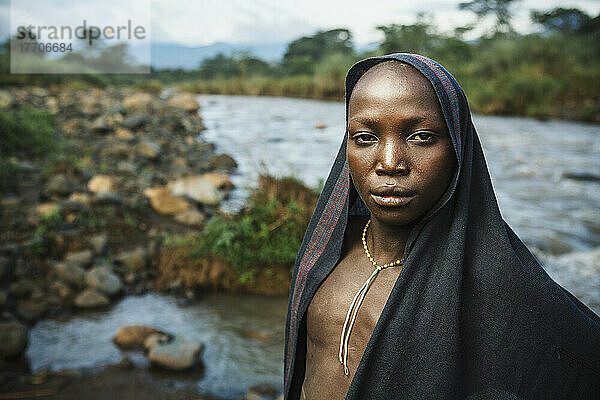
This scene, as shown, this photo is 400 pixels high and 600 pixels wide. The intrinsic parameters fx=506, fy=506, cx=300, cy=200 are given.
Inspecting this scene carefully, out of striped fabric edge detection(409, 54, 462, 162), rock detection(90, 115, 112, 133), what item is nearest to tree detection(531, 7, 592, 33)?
rock detection(90, 115, 112, 133)

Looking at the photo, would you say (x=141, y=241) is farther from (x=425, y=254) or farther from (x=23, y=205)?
(x=425, y=254)

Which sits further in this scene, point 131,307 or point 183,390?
point 131,307

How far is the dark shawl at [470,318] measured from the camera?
1.21m

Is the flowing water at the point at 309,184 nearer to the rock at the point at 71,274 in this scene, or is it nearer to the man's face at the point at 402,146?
the rock at the point at 71,274

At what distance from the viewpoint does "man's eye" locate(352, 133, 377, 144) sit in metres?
1.30

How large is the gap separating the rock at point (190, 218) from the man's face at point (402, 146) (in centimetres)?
535

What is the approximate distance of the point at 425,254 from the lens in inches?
50.7

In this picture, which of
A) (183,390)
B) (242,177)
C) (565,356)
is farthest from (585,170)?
(565,356)

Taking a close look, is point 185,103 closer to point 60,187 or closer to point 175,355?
point 60,187

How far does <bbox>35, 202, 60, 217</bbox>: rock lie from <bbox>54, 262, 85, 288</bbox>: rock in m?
1.35

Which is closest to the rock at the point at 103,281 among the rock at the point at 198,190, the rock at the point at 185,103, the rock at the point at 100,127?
the rock at the point at 198,190

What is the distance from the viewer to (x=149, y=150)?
10.4 m

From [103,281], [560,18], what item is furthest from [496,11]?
[103,281]

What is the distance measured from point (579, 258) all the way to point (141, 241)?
5.29m
